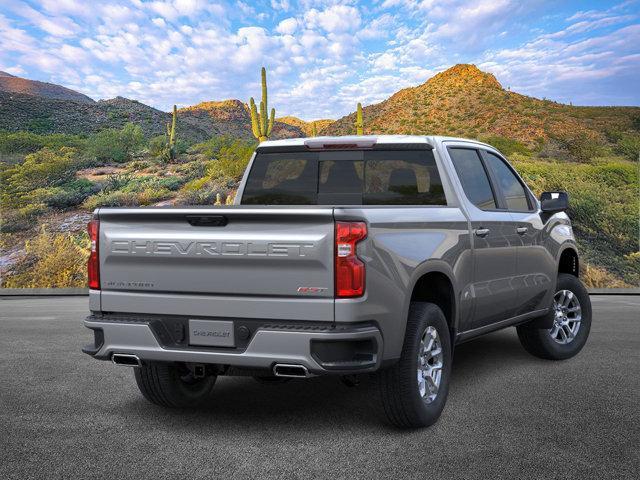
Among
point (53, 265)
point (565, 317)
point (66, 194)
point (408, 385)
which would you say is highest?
point (66, 194)

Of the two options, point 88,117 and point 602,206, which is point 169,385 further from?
point 88,117

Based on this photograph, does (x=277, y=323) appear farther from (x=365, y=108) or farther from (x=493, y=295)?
(x=365, y=108)

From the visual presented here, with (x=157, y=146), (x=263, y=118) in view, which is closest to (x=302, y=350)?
(x=263, y=118)

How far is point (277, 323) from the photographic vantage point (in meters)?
4.96

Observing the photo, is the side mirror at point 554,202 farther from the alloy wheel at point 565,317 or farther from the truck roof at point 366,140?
the truck roof at point 366,140

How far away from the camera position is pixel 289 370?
4.92 metres

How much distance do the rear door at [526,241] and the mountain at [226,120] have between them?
194 ft

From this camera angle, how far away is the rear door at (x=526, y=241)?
24.1 feet

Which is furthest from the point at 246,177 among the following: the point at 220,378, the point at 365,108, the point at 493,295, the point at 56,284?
the point at 365,108

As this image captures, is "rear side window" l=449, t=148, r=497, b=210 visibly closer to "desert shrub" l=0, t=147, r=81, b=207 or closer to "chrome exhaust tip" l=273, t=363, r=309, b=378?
"chrome exhaust tip" l=273, t=363, r=309, b=378

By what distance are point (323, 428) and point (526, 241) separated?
2946 millimetres

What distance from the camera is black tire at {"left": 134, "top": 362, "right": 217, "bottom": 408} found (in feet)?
19.7

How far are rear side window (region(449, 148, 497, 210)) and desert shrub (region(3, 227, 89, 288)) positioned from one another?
17.2 meters

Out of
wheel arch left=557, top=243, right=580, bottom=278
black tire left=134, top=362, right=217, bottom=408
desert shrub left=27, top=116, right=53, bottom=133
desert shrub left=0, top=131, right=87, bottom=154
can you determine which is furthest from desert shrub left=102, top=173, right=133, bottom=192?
black tire left=134, top=362, right=217, bottom=408
